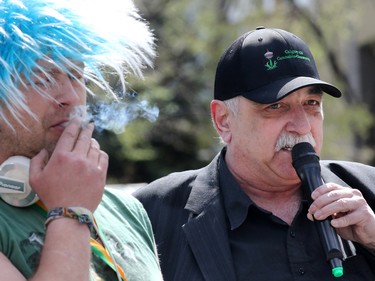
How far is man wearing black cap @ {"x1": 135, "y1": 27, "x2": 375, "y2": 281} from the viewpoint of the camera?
2.96 m

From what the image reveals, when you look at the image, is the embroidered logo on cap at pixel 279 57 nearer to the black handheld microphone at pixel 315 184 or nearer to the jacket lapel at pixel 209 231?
the black handheld microphone at pixel 315 184

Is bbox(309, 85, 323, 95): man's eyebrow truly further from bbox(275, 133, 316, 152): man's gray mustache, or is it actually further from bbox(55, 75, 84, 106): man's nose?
bbox(55, 75, 84, 106): man's nose

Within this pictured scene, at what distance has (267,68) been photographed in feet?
10.5

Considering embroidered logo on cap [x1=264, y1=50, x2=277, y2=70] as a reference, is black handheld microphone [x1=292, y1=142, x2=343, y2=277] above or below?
below

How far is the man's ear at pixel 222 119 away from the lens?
337 cm

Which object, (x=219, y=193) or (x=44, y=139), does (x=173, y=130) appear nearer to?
(x=219, y=193)

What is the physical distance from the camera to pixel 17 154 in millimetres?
2094

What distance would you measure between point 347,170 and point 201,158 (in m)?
8.22

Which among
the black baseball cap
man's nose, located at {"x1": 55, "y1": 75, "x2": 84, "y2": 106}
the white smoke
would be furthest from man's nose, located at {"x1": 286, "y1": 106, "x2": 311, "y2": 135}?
man's nose, located at {"x1": 55, "y1": 75, "x2": 84, "y2": 106}

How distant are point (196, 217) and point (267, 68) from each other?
2.39 ft

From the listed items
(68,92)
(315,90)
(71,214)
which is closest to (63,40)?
(68,92)

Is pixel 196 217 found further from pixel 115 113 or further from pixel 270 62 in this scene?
pixel 115 113

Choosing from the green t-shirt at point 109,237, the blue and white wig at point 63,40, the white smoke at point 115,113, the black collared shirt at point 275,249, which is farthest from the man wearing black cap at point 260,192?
the blue and white wig at point 63,40

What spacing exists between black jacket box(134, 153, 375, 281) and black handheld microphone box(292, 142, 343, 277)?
32 centimetres
